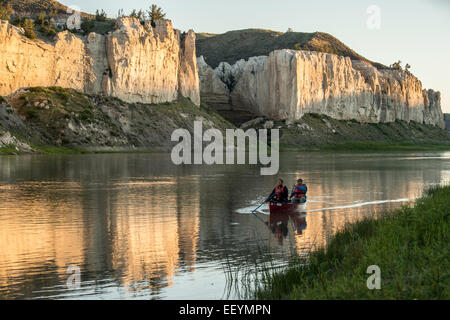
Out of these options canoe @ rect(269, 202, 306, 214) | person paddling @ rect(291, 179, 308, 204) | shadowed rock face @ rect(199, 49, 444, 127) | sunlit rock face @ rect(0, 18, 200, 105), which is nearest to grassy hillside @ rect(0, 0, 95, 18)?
shadowed rock face @ rect(199, 49, 444, 127)

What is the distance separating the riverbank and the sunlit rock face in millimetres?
84335

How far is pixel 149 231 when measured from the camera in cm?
1958

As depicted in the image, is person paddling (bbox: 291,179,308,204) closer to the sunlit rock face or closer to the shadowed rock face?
the sunlit rock face

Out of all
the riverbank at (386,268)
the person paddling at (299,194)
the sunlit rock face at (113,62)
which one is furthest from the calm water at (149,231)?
the sunlit rock face at (113,62)

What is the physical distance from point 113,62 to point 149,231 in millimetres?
94210

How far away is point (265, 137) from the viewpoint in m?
132

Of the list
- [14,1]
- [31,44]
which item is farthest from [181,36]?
Result: [14,1]

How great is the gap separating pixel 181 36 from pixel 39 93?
49142mm

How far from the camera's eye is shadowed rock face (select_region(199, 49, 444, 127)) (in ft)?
478

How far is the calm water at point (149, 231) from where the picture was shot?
12609 millimetres

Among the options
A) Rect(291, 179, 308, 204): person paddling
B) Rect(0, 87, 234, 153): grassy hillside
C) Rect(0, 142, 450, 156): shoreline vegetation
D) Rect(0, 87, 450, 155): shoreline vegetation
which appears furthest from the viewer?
Rect(0, 87, 234, 153): grassy hillside

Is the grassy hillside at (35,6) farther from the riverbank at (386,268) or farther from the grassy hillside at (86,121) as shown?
the riverbank at (386,268)

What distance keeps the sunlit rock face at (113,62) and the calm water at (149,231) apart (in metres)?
58.7
